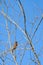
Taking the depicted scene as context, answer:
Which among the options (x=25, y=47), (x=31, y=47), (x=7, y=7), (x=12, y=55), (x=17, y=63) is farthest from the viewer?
(x=7, y=7)

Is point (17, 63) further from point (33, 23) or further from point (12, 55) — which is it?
point (33, 23)

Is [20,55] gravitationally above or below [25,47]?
below

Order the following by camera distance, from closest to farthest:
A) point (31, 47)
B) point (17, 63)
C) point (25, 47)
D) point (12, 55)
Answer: point (31, 47) < point (25, 47) < point (17, 63) < point (12, 55)

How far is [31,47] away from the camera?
1.83m

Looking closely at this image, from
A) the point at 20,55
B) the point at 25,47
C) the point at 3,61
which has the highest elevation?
the point at 25,47

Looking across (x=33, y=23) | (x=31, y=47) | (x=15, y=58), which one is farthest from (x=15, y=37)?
(x=31, y=47)

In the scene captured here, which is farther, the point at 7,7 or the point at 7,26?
the point at 7,7

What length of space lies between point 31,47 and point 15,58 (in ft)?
3.00

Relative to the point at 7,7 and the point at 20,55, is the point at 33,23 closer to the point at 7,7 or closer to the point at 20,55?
the point at 20,55

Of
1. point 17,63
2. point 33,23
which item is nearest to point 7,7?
point 33,23

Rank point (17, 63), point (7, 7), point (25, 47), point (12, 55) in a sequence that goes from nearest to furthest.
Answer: point (25, 47) < point (17, 63) < point (12, 55) < point (7, 7)

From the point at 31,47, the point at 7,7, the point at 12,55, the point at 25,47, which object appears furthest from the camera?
the point at 7,7

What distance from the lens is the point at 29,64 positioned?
7.77 feet

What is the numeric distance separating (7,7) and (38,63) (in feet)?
4.34
